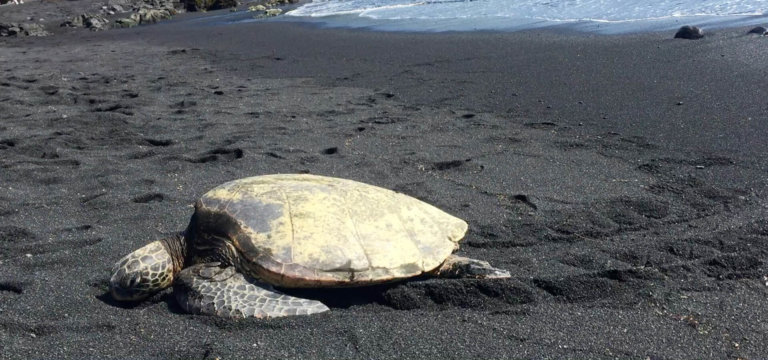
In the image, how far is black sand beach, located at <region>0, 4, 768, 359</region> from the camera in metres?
2.54

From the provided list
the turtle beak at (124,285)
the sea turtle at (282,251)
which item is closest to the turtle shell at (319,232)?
the sea turtle at (282,251)

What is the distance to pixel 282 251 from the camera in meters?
2.81

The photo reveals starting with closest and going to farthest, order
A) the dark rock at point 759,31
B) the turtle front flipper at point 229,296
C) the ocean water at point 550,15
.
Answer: the turtle front flipper at point 229,296
the dark rock at point 759,31
the ocean water at point 550,15

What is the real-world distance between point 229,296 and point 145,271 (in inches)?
15.8

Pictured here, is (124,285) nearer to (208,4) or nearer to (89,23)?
(89,23)

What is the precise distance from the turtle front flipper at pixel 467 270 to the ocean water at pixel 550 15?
762 centimetres

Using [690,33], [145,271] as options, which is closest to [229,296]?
[145,271]

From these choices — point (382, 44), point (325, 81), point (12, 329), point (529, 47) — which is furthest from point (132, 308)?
point (382, 44)

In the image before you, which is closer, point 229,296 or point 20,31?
point 229,296

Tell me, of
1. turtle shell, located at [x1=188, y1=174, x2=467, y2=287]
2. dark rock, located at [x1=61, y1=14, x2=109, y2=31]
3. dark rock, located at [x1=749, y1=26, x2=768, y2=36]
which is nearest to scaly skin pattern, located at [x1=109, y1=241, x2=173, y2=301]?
turtle shell, located at [x1=188, y1=174, x2=467, y2=287]

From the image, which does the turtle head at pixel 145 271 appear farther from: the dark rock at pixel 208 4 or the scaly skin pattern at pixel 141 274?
the dark rock at pixel 208 4

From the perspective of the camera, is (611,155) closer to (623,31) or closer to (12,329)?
(12,329)

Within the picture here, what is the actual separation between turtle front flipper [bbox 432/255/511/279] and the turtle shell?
0.05 metres

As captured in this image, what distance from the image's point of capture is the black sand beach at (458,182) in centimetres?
254
